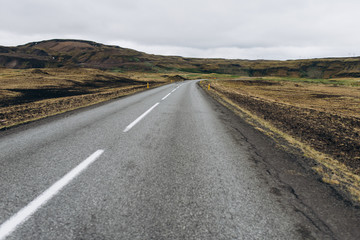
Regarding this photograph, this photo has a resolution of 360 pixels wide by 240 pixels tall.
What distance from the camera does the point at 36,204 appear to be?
8.82 feet

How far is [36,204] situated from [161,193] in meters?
1.61

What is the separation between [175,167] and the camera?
13.4 ft

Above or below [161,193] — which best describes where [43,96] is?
above

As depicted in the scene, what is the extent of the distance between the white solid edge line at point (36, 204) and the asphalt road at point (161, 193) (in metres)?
0.01

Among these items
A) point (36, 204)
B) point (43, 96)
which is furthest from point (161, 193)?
point (43, 96)

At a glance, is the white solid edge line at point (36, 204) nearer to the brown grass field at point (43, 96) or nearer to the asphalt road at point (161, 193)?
the asphalt road at point (161, 193)

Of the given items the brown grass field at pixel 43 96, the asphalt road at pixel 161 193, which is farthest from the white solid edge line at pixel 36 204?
the brown grass field at pixel 43 96

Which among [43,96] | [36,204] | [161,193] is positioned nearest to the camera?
[36,204]

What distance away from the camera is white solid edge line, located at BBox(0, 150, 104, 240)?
225cm

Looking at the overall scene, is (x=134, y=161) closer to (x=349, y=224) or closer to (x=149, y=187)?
(x=149, y=187)

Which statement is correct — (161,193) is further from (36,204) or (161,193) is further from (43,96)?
(43,96)

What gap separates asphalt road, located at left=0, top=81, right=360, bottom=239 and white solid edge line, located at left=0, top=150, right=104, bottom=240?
14mm

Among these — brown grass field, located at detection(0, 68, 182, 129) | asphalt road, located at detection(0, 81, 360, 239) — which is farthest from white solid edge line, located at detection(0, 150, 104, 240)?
brown grass field, located at detection(0, 68, 182, 129)

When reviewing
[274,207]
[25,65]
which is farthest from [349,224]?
[25,65]
